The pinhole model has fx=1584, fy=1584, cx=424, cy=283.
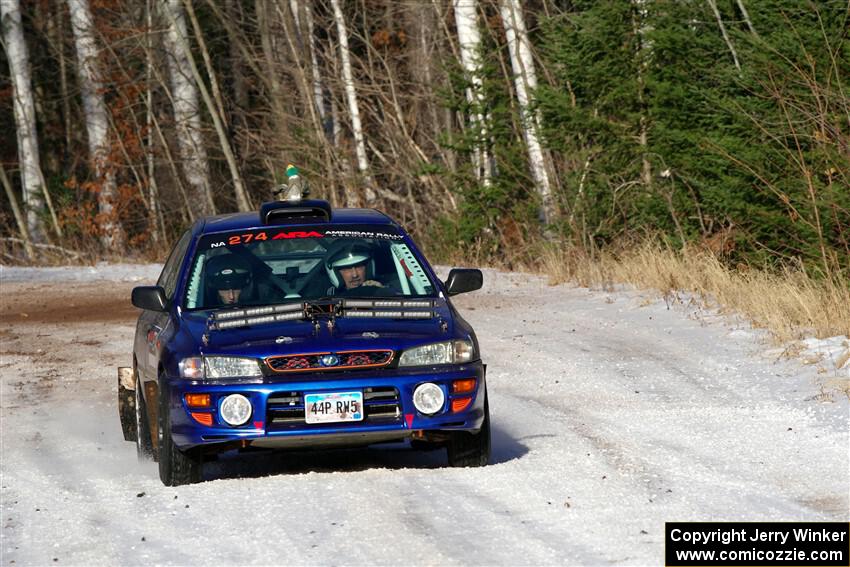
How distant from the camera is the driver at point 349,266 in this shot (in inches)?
373

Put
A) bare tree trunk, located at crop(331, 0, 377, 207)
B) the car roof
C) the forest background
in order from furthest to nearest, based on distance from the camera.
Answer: bare tree trunk, located at crop(331, 0, 377, 207) → the forest background → the car roof

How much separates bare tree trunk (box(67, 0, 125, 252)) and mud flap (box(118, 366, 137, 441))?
1046 inches

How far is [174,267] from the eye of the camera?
10.1 meters

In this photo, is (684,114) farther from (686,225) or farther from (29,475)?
(29,475)

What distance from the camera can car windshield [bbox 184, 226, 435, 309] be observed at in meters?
9.35

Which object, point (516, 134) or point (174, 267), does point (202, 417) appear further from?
point (516, 134)

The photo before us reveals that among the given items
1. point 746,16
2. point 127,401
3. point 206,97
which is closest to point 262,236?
point 127,401

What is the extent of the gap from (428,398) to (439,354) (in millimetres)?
270

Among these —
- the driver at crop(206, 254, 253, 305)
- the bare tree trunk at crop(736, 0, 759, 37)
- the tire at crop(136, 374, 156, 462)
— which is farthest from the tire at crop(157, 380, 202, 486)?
the bare tree trunk at crop(736, 0, 759, 37)

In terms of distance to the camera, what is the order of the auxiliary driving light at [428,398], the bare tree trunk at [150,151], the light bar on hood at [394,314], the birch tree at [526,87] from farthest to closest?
the bare tree trunk at [150,151]
the birch tree at [526,87]
the light bar on hood at [394,314]
the auxiliary driving light at [428,398]

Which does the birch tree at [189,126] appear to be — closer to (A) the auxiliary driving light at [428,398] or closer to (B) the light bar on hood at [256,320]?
(B) the light bar on hood at [256,320]

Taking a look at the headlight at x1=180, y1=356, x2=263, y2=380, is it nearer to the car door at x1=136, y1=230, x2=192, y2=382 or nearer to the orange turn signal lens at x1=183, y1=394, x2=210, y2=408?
the orange turn signal lens at x1=183, y1=394, x2=210, y2=408
